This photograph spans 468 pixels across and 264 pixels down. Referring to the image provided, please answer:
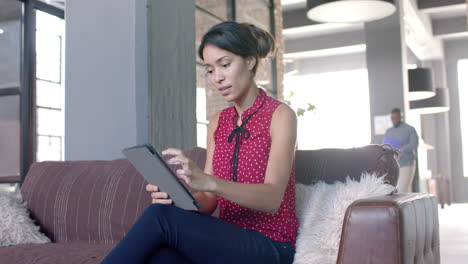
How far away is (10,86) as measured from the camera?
4.85 meters

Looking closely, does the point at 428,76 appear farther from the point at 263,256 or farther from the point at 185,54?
the point at 263,256

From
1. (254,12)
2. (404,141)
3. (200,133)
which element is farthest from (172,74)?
(404,141)

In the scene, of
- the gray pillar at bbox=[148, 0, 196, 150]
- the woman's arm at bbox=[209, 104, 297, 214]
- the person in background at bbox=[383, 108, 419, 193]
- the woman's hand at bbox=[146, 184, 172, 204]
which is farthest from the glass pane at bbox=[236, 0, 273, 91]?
the woman's hand at bbox=[146, 184, 172, 204]

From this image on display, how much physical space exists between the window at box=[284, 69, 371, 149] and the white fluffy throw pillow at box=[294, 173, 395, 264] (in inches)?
387

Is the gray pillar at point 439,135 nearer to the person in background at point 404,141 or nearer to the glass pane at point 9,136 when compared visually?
the person in background at point 404,141

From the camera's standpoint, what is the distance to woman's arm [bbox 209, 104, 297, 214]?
4.68ft

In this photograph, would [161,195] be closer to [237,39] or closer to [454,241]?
[237,39]

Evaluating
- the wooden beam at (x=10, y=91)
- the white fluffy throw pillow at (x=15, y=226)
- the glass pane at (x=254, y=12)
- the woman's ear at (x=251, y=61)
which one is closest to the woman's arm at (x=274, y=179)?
the woman's ear at (x=251, y=61)

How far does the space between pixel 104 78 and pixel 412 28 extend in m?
7.29

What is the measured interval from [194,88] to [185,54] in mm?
239

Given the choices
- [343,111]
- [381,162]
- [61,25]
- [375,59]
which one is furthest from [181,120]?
[343,111]

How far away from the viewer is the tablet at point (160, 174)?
1.28m

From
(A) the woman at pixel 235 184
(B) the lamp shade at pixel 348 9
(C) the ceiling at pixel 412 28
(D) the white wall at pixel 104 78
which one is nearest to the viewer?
(A) the woman at pixel 235 184

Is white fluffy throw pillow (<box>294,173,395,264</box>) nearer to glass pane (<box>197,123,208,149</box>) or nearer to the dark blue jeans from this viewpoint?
the dark blue jeans
